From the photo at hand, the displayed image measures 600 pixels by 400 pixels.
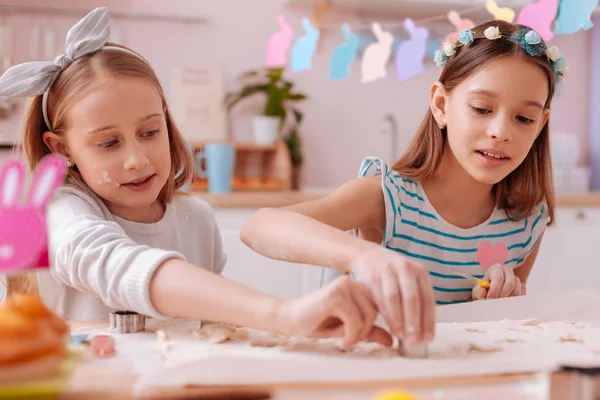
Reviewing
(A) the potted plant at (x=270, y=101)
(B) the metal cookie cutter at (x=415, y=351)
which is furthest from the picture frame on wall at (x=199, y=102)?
(B) the metal cookie cutter at (x=415, y=351)

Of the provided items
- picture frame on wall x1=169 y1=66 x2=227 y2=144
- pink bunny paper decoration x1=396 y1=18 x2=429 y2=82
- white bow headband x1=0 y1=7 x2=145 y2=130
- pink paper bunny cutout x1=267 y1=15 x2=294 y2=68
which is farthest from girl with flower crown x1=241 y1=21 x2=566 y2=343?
picture frame on wall x1=169 y1=66 x2=227 y2=144

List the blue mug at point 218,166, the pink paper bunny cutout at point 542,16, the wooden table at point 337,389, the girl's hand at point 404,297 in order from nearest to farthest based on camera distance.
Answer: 1. the wooden table at point 337,389
2. the girl's hand at point 404,297
3. the pink paper bunny cutout at point 542,16
4. the blue mug at point 218,166

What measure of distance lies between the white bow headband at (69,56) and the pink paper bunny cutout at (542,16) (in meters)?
0.88

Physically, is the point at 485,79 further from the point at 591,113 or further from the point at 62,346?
the point at 591,113

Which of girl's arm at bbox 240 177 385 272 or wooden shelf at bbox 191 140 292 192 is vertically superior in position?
wooden shelf at bbox 191 140 292 192

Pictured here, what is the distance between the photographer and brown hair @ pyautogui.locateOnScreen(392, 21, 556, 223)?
1.31m

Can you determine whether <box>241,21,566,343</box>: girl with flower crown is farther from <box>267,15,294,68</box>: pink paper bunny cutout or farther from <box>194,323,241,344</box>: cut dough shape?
<box>267,15,294,68</box>: pink paper bunny cutout

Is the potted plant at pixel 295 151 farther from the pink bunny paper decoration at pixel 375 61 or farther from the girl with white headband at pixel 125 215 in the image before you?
the girl with white headband at pixel 125 215

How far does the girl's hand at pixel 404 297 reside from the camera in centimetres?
70

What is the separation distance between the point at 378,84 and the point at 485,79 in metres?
2.22

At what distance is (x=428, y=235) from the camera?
1372mm

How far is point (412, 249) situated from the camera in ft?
4.49

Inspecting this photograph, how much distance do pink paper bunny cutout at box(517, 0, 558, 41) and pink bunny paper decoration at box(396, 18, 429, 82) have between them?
1.35ft

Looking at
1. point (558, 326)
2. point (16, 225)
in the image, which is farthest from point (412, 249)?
point (16, 225)
